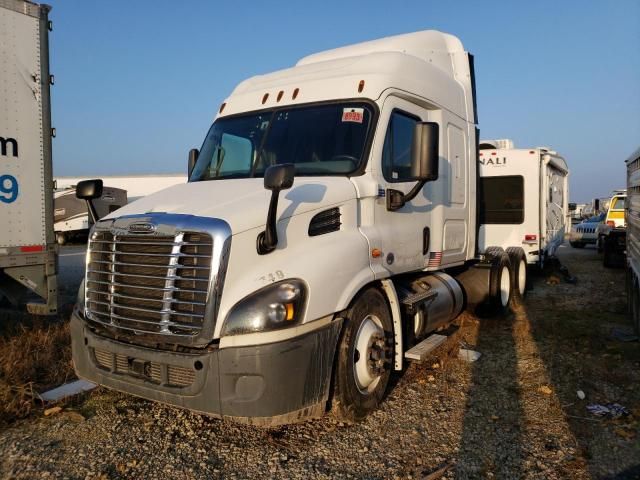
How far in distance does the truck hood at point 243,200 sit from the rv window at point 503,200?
7.05 meters

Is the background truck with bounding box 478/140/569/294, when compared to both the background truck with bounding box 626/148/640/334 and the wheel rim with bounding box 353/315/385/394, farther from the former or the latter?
the wheel rim with bounding box 353/315/385/394

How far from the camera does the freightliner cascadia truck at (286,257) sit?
327cm

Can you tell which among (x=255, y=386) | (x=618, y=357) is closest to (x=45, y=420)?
(x=255, y=386)

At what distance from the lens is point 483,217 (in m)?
10.6

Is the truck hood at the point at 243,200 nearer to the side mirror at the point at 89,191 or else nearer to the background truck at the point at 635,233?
the side mirror at the point at 89,191

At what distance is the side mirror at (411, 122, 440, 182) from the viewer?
4188 millimetres

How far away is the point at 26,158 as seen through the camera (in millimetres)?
5758

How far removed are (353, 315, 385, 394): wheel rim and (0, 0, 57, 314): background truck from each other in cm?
395

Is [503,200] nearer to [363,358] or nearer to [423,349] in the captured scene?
[423,349]

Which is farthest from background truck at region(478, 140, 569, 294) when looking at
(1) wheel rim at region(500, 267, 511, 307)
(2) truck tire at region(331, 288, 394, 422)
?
(2) truck tire at region(331, 288, 394, 422)

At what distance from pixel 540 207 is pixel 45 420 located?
9.19 m

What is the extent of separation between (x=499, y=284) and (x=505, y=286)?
0.82 metres

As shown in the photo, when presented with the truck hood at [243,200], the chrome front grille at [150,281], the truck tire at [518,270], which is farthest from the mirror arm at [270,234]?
the truck tire at [518,270]

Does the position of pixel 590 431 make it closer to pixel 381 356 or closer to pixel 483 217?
pixel 381 356
